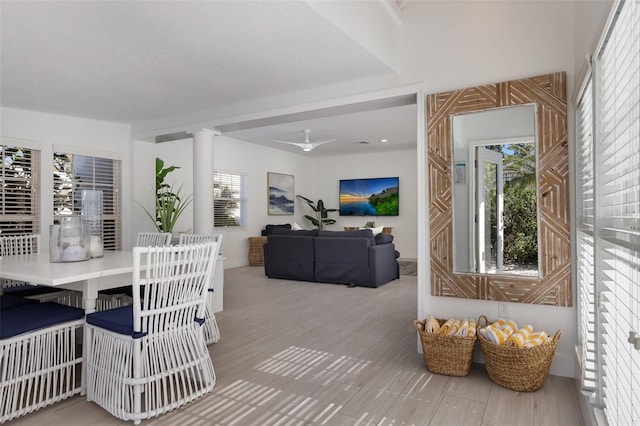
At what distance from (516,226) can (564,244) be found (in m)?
0.32

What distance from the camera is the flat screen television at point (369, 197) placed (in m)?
9.48

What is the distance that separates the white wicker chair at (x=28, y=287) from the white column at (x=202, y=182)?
1541mm

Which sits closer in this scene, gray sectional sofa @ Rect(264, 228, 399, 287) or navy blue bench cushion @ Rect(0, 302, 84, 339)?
navy blue bench cushion @ Rect(0, 302, 84, 339)

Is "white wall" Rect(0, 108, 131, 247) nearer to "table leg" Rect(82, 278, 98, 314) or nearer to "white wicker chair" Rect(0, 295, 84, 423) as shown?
"white wicker chair" Rect(0, 295, 84, 423)

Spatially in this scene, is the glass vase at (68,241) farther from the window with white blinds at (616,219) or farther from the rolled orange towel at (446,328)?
the window with white blinds at (616,219)

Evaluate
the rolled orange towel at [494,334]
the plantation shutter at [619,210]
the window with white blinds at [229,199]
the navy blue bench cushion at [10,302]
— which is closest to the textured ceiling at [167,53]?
the plantation shutter at [619,210]

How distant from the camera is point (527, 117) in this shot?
2.77m

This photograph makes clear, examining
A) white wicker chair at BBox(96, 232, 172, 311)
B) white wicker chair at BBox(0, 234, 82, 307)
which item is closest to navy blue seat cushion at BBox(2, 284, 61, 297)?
white wicker chair at BBox(0, 234, 82, 307)

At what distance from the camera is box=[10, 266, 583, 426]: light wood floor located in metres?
2.16

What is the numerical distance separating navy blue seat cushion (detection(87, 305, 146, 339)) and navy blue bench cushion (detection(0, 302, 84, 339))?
0.17 metres

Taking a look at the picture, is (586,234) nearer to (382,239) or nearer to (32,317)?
(32,317)

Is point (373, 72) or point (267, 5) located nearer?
point (267, 5)

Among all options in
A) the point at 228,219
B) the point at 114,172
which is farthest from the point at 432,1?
the point at 228,219

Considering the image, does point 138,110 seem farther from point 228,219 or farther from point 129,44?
point 228,219
